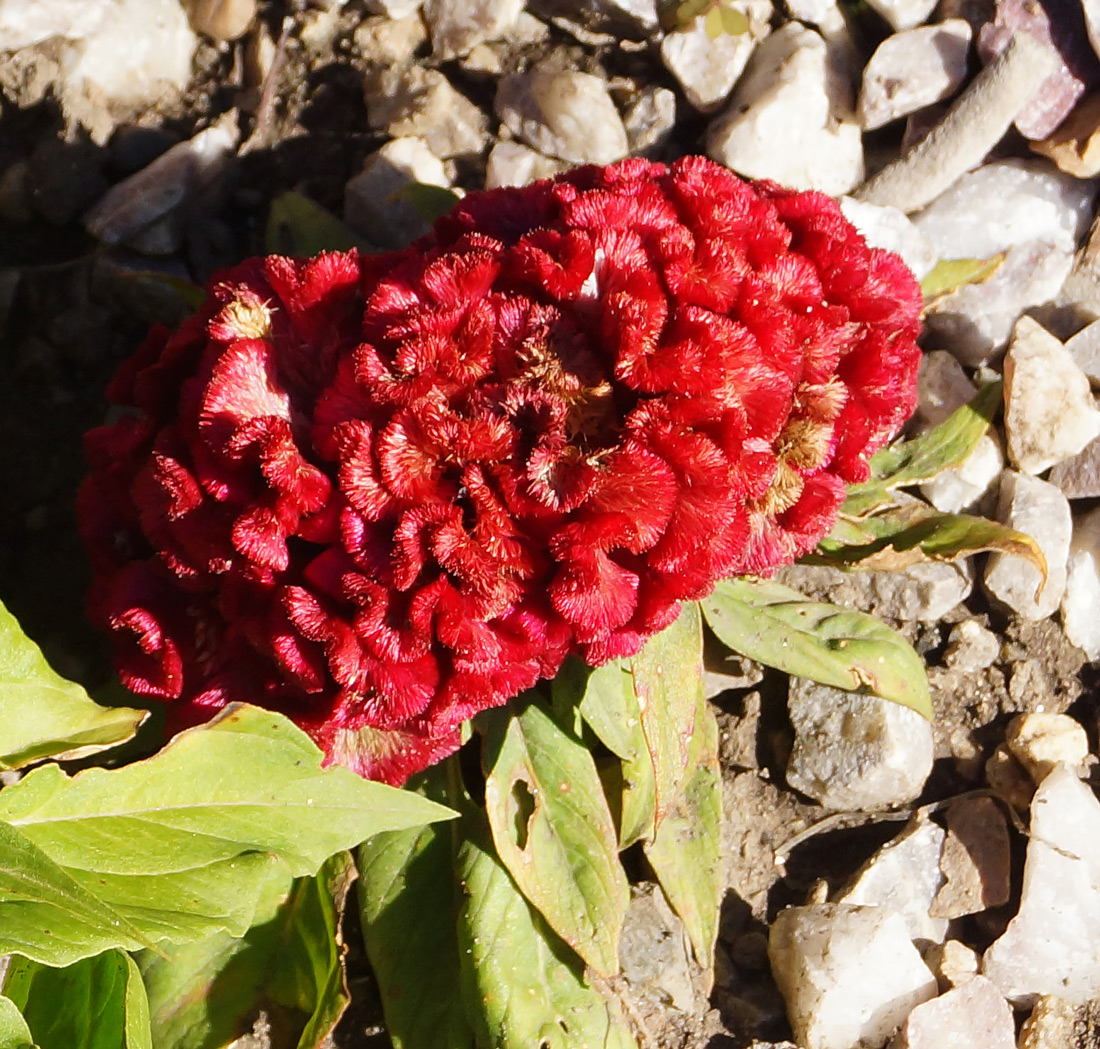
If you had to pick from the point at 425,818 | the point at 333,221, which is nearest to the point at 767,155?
the point at 333,221

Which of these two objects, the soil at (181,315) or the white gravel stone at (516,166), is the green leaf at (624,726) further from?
the white gravel stone at (516,166)

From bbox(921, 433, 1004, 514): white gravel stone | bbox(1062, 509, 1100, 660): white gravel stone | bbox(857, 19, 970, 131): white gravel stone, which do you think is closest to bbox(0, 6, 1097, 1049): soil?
bbox(1062, 509, 1100, 660): white gravel stone

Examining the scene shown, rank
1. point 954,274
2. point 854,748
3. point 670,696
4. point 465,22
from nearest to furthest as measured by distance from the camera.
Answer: point 670,696 < point 854,748 < point 954,274 < point 465,22

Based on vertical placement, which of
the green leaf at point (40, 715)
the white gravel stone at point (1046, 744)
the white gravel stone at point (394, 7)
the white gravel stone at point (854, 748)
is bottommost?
the white gravel stone at point (1046, 744)

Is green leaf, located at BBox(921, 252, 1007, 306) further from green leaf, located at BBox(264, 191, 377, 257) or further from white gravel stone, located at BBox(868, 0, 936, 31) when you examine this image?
green leaf, located at BBox(264, 191, 377, 257)

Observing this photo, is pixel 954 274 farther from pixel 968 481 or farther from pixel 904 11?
pixel 904 11

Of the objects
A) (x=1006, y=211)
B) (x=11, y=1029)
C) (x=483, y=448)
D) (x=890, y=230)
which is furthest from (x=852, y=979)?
(x=1006, y=211)

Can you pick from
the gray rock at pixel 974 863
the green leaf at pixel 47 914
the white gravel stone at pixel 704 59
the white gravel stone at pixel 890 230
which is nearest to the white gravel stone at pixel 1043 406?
the white gravel stone at pixel 890 230
